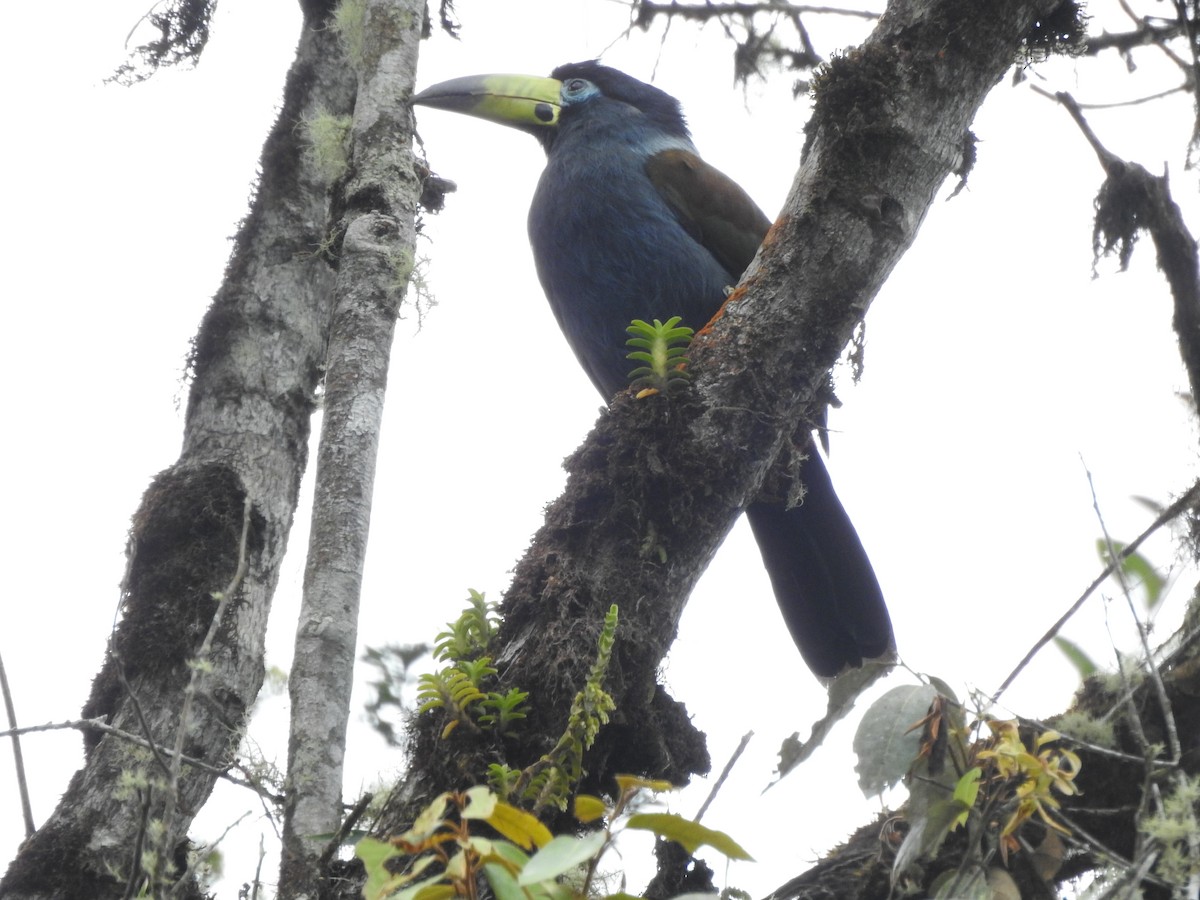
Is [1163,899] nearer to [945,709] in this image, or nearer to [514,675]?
[945,709]

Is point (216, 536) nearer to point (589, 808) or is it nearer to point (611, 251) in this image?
point (611, 251)

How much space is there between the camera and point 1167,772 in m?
1.68

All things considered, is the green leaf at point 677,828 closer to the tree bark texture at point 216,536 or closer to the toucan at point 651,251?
the tree bark texture at point 216,536

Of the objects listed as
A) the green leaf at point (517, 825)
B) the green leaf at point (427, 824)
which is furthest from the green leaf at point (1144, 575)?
the green leaf at point (427, 824)

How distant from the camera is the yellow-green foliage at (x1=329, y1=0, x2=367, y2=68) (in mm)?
3490

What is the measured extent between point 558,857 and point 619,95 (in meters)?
3.89

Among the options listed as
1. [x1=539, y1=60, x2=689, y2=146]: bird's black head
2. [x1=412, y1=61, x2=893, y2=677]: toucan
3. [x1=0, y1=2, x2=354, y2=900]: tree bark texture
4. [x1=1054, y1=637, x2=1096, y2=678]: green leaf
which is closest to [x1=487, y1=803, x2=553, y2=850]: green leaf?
[x1=1054, y1=637, x2=1096, y2=678]: green leaf

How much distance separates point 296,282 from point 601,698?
83.0 inches

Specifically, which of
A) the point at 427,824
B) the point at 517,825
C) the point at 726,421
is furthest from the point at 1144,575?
the point at 427,824

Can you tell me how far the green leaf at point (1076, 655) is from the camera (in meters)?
1.96

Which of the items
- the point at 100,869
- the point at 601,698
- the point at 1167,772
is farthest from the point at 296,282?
the point at 1167,772

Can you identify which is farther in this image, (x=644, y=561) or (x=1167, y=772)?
(x=644, y=561)

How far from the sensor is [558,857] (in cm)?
112

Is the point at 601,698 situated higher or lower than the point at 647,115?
lower
